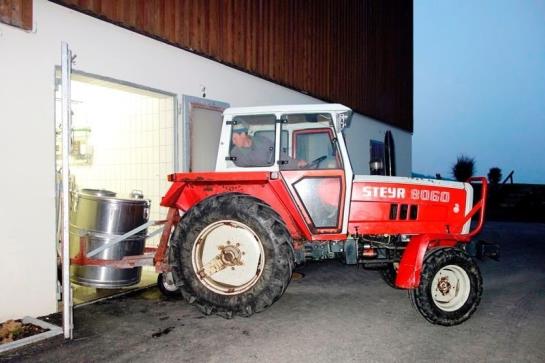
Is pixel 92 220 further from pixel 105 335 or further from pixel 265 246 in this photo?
pixel 265 246

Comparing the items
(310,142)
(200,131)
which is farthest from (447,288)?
(200,131)

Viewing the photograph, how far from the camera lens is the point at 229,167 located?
16.6ft

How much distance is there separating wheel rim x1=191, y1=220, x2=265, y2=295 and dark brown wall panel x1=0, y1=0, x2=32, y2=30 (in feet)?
10.3

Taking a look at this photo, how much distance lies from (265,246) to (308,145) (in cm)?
169

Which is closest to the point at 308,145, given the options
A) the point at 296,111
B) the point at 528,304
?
the point at 296,111

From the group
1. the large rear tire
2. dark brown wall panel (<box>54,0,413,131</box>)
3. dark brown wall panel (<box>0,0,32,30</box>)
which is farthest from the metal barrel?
dark brown wall panel (<box>54,0,413,131</box>)

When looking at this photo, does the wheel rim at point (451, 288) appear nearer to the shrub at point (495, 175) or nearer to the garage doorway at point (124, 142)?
the garage doorway at point (124, 142)

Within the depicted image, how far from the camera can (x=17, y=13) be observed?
15.4 ft

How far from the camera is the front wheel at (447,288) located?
451cm

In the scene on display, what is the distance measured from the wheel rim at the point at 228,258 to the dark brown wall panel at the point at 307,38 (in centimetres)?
346

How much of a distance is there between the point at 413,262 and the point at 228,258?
2037mm

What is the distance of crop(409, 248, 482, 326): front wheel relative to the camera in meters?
4.51

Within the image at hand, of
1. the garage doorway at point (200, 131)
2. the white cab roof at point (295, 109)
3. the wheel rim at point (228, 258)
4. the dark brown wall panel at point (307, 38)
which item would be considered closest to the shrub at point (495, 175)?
the dark brown wall panel at point (307, 38)

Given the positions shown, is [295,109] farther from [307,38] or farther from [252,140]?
[307,38]
